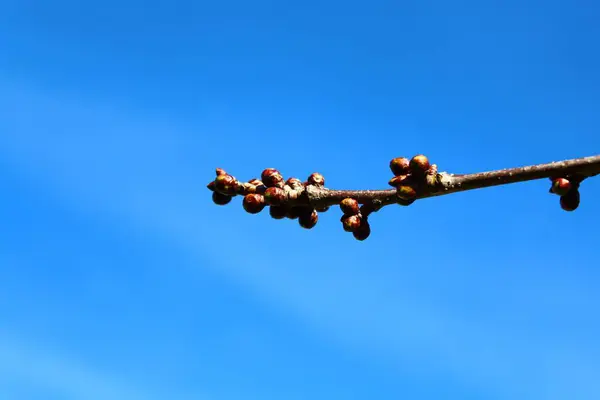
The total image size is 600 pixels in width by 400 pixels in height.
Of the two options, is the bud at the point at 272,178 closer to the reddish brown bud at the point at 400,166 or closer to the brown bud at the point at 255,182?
the brown bud at the point at 255,182

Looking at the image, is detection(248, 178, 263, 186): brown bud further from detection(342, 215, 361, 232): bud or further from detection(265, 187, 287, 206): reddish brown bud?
detection(342, 215, 361, 232): bud

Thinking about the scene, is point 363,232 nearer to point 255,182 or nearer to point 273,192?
point 273,192

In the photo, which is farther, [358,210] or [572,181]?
[358,210]

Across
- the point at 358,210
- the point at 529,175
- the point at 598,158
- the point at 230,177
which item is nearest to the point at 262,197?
the point at 230,177

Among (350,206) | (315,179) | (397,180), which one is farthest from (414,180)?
(315,179)

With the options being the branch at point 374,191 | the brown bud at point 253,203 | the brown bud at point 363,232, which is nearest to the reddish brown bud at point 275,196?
the branch at point 374,191

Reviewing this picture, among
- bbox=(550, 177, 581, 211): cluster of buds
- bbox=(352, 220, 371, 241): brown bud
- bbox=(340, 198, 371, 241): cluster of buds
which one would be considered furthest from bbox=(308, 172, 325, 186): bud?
A: bbox=(550, 177, 581, 211): cluster of buds

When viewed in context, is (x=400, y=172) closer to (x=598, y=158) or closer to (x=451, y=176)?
(x=451, y=176)
